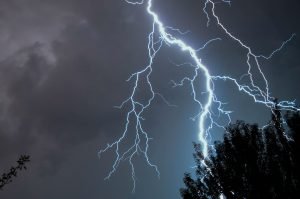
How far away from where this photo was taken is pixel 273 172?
368 inches

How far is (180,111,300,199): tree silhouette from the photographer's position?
30.1 feet

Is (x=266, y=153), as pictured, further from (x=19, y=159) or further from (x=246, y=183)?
(x=19, y=159)

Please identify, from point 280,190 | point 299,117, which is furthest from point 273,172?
point 299,117

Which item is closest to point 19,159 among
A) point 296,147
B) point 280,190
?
point 280,190

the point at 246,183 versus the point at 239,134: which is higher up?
the point at 239,134

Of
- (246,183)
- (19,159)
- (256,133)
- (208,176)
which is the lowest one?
(19,159)

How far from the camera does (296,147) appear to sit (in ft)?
31.7

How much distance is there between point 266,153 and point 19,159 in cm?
697

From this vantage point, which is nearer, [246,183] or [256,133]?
[246,183]

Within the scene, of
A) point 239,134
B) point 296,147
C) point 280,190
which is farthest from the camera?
point 239,134

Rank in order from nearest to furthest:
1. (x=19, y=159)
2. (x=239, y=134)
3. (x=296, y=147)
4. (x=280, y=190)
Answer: (x=19, y=159)
(x=280, y=190)
(x=296, y=147)
(x=239, y=134)

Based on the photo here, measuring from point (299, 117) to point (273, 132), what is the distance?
0.85 metres

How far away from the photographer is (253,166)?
31.1 ft

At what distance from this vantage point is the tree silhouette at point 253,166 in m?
9.16
